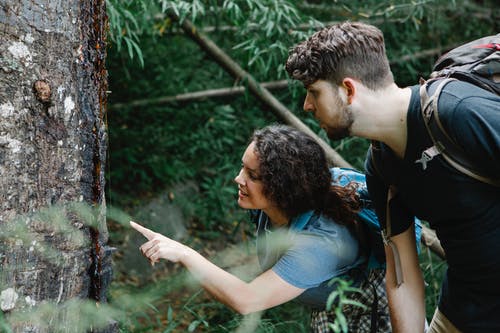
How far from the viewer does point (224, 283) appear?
6.42ft

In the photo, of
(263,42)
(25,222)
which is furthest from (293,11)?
(25,222)

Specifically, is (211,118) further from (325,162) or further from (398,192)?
(398,192)

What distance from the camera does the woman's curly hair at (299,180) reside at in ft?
7.13

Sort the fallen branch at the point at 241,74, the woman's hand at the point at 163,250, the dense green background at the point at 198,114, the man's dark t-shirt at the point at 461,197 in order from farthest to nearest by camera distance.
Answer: the dense green background at the point at 198,114
the fallen branch at the point at 241,74
the woman's hand at the point at 163,250
the man's dark t-shirt at the point at 461,197

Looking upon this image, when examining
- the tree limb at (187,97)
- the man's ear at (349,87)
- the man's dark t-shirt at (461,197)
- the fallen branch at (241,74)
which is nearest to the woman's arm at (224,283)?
the man's dark t-shirt at (461,197)

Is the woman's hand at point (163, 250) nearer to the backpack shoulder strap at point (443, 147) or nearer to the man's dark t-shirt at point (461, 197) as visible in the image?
the man's dark t-shirt at point (461, 197)

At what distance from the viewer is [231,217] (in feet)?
17.8

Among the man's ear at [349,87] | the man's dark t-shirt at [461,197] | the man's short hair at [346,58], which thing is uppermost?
the man's short hair at [346,58]

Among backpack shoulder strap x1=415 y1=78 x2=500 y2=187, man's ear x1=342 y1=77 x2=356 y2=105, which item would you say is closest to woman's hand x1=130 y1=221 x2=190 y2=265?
man's ear x1=342 y1=77 x2=356 y2=105

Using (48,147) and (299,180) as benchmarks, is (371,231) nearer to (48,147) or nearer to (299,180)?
(299,180)

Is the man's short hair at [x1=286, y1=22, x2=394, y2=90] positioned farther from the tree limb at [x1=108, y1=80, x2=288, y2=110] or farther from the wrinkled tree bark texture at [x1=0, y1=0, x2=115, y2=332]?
the tree limb at [x1=108, y1=80, x2=288, y2=110]

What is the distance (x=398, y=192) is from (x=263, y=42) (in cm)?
195

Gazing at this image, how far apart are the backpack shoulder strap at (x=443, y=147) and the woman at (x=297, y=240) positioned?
1.90ft

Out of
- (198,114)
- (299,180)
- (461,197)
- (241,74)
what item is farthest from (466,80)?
(198,114)
